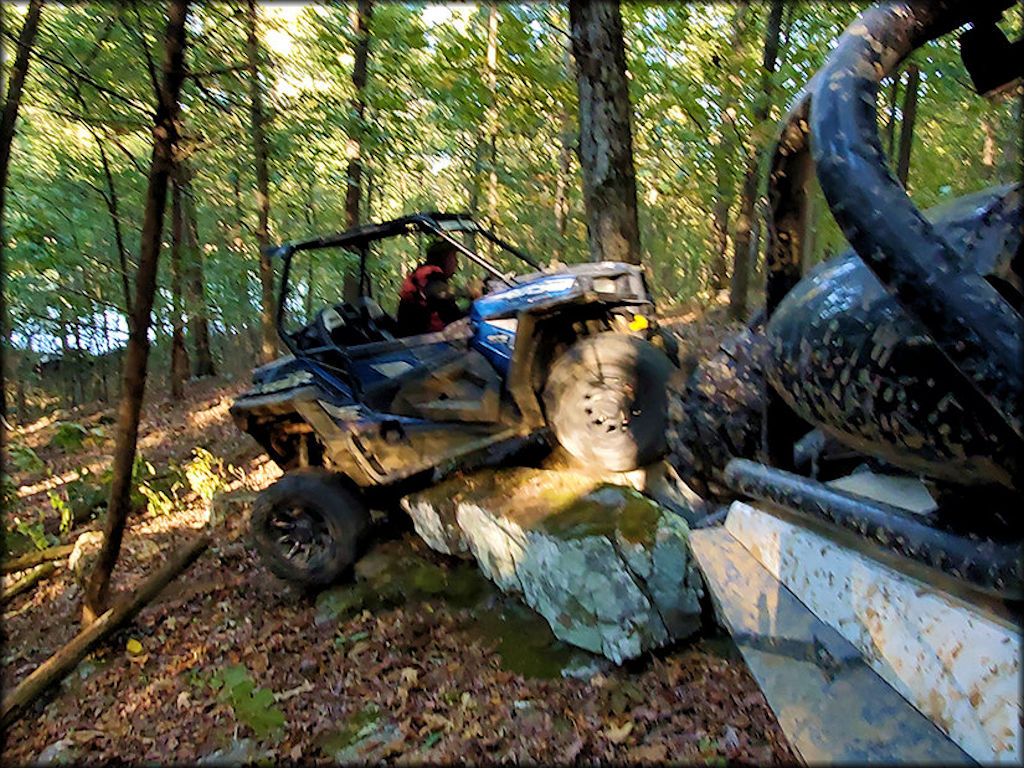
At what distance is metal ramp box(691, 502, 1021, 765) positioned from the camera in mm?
1021

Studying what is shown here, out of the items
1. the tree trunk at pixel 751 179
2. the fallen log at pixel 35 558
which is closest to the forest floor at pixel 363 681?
the fallen log at pixel 35 558

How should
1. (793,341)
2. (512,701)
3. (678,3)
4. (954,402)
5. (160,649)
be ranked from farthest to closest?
(678,3)
(160,649)
(512,701)
(793,341)
(954,402)

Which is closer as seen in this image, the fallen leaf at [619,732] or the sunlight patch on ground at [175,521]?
the fallen leaf at [619,732]

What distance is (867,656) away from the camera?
1.26m

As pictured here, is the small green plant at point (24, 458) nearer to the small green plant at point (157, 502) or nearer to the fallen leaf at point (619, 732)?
the small green plant at point (157, 502)

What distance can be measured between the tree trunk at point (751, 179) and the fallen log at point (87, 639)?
7.54 meters

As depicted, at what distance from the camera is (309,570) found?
5406 millimetres

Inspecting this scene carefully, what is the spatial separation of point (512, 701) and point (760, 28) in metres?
11.6

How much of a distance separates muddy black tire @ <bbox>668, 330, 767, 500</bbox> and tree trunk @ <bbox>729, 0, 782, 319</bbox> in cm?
647

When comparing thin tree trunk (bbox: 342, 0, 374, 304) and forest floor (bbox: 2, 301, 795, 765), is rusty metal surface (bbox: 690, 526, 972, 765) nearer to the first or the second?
forest floor (bbox: 2, 301, 795, 765)

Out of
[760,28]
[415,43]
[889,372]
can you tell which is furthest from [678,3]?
[889,372]

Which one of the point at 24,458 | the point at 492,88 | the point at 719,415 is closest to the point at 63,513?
the point at 24,458

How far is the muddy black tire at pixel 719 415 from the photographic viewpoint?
6.35 ft

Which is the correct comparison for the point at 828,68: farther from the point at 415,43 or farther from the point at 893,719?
the point at 415,43
